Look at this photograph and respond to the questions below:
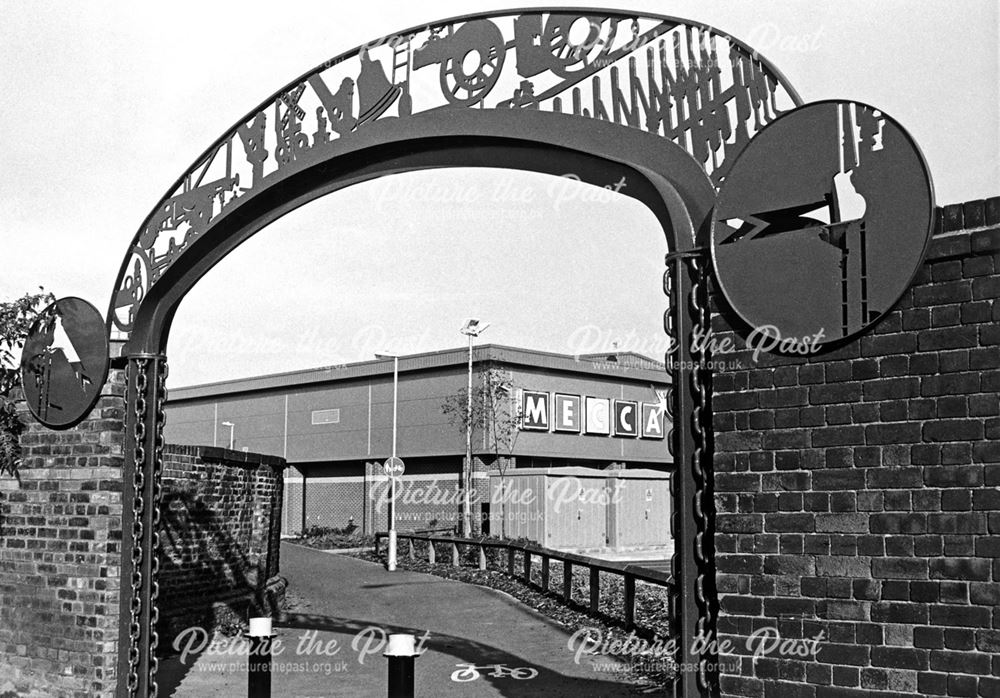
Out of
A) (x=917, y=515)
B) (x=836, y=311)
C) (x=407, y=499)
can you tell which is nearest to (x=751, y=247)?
(x=836, y=311)

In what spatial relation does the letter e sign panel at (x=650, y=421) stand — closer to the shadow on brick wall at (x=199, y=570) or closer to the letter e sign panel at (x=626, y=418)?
the letter e sign panel at (x=626, y=418)

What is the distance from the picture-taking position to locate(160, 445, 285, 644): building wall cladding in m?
10.9

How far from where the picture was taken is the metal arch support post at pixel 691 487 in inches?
197

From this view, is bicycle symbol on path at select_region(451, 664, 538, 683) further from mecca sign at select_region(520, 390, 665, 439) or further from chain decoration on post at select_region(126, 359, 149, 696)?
mecca sign at select_region(520, 390, 665, 439)

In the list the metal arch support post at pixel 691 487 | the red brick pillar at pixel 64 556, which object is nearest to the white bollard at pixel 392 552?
the red brick pillar at pixel 64 556

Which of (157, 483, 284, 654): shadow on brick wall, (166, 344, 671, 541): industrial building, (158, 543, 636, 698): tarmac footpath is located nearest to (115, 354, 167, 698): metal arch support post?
(158, 543, 636, 698): tarmac footpath

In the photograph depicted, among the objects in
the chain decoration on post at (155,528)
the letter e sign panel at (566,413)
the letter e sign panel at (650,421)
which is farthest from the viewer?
the letter e sign panel at (650,421)

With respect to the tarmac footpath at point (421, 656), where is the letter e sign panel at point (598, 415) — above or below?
above

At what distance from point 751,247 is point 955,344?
3.29 feet

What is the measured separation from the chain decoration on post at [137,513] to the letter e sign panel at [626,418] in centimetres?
3229

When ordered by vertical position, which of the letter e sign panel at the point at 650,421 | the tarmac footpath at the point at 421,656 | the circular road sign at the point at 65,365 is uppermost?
the letter e sign panel at the point at 650,421

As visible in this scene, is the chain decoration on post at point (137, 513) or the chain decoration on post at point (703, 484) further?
the chain decoration on post at point (137, 513)

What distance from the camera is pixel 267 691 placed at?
6.35 metres

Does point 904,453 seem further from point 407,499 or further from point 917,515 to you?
point 407,499
